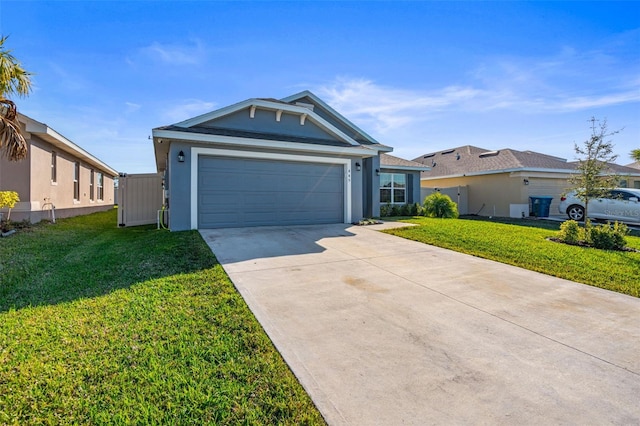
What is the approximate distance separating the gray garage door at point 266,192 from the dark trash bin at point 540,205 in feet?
41.0

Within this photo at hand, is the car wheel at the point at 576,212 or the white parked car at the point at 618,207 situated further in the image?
the car wheel at the point at 576,212

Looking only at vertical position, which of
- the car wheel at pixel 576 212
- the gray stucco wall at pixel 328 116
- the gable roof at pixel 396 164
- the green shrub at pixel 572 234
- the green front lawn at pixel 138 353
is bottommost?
the green front lawn at pixel 138 353

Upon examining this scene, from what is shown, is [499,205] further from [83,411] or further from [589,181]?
[83,411]

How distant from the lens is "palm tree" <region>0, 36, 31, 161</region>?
26.1 ft

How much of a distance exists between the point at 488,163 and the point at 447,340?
19.6 metres

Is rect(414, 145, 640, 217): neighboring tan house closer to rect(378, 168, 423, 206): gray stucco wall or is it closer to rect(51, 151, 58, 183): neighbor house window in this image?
rect(378, 168, 423, 206): gray stucco wall

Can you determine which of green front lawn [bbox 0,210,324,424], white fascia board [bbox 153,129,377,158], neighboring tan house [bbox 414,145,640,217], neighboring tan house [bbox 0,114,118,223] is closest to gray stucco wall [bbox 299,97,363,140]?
white fascia board [bbox 153,129,377,158]

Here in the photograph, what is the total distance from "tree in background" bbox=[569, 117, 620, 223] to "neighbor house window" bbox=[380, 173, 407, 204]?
30.7 ft

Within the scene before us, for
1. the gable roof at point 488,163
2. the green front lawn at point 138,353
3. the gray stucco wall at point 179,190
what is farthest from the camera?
the gable roof at point 488,163

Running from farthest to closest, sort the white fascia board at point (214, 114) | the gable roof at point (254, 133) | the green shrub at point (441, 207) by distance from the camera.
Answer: the green shrub at point (441, 207) < the white fascia board at point (214, 114) < the gable roof at point (254, 133)

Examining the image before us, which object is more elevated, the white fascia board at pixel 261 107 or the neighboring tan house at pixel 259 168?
A: the white fascia board at pixel 261 107

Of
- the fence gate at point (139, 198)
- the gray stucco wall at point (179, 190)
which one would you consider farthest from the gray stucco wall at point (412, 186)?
the fence gate at point (139, 198)

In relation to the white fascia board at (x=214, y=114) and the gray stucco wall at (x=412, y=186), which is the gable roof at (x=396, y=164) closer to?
the gray stucco wall at (x=412, y=186)

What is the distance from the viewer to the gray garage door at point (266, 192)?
32.4ft
